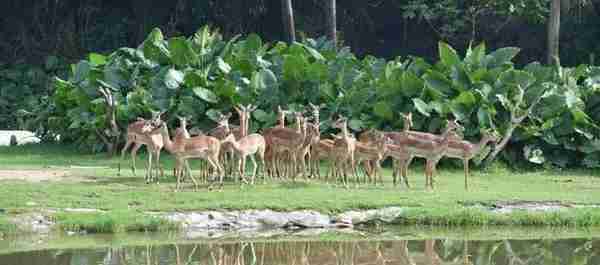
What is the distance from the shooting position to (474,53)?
21828 millimetres

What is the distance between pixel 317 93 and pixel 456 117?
2.37 metres

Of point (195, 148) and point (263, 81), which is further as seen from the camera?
point (263, 81)

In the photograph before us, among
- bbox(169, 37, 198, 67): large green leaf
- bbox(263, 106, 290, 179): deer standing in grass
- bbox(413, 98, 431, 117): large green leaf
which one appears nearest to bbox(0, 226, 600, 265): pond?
bbox(263, 106, 290, 179): deer standing in grass

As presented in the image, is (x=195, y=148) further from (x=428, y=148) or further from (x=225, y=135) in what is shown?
(x=428, y=148)

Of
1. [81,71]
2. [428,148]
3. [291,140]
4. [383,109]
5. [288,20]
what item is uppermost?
[288,20]

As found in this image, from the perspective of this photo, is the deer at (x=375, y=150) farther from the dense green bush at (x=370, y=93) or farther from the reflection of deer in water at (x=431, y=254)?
the reflection of deer in water at (x=431, y=254)

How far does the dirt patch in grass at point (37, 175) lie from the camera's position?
18.3 m

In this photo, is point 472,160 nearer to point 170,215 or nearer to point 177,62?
point 177,62

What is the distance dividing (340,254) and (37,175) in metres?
6.59

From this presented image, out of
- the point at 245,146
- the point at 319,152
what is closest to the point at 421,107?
the point at 319,152

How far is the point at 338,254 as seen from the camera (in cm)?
1368

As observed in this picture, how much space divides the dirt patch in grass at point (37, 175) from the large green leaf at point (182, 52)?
11.7 feet

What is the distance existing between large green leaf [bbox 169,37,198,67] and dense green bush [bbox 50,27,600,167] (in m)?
0.02

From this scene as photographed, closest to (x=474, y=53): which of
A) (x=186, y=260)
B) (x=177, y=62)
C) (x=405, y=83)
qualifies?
(x=405, y=83)
